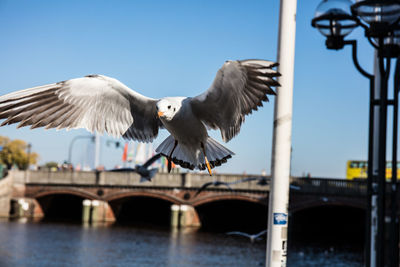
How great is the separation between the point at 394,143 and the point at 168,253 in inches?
952

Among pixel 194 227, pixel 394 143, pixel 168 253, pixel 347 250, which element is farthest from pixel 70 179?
pixel 394 143

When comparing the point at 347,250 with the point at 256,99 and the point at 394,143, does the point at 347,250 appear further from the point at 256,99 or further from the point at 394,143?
the point at 256,99

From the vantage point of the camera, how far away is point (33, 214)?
50500mm

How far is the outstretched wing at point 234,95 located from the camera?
3.80 m

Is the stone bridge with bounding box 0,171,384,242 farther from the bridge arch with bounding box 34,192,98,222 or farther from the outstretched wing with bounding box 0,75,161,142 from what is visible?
the outstretched wing with bounding box 0,75,161,142

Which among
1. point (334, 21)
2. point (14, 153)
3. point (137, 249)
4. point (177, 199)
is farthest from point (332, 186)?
point (14, 153)

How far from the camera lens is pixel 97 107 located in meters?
4.93

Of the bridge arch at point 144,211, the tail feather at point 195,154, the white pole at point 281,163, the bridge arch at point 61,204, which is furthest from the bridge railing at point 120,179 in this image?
the white pole at point 281,163

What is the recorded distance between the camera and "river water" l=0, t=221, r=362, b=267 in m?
28.5

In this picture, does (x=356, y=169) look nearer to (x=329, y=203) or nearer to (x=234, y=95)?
(x=329, y=203)

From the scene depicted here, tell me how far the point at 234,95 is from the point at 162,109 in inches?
20.0

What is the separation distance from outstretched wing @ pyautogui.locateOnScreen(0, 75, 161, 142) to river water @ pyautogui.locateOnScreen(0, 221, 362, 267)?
75.0ft

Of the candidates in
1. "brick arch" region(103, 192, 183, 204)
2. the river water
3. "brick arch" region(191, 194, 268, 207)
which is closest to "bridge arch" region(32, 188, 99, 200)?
"brick arch" region(103, 192, 183, 204)

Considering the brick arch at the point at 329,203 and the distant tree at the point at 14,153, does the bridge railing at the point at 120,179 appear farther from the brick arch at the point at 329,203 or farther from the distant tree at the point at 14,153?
the distant tree at the point at 14,153
